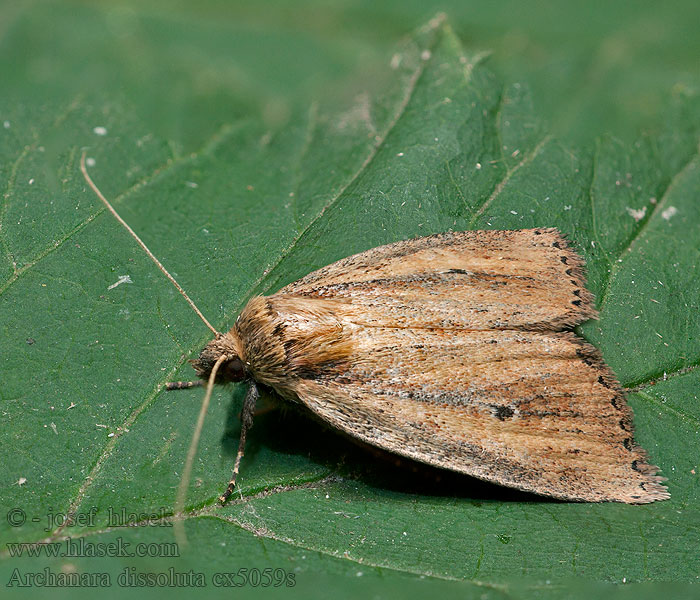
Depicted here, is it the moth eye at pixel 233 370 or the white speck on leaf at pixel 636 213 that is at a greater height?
the moth eye at pixel 233 370

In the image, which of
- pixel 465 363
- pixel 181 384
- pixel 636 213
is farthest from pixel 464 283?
pixel 181 384

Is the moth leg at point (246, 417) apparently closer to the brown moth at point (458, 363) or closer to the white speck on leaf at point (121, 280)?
the brown moth at point (458, 363)

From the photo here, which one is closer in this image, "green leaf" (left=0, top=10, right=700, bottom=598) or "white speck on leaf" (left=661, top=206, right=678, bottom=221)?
"green leaf" (left=0, top=10, right=700, bottom=598)

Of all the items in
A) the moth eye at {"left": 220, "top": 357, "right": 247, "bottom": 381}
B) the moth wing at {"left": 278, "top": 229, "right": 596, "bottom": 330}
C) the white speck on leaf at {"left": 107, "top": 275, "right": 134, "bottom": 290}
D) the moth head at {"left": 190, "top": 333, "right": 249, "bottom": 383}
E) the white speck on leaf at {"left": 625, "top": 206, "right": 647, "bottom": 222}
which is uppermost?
the white speck on leaf at {"left": 107, "top": 275, "right": 134, "bottom": 290}

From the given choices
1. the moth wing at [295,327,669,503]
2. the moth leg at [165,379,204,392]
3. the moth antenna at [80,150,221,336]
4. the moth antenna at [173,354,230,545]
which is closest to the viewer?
the moth antenna at [173,354,230,545]

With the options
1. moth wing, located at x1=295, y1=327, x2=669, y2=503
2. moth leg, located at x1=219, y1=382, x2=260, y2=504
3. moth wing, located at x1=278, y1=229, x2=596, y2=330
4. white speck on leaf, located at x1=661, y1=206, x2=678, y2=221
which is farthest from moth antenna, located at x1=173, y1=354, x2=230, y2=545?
white speck on leaf, located at x1=661, y1=206, x2=678, y2=221

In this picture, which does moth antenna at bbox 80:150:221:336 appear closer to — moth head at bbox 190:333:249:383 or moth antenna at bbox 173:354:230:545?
moth head at bbox 190:333:249:383

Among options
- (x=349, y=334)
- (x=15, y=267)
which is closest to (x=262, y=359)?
(x=349, y=334)

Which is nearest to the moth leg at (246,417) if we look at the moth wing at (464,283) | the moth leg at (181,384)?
the moth leg at (181,384)

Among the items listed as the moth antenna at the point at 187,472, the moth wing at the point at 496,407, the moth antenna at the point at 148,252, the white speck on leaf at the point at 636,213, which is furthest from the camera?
the white speck on leaf at the point at 636,213
